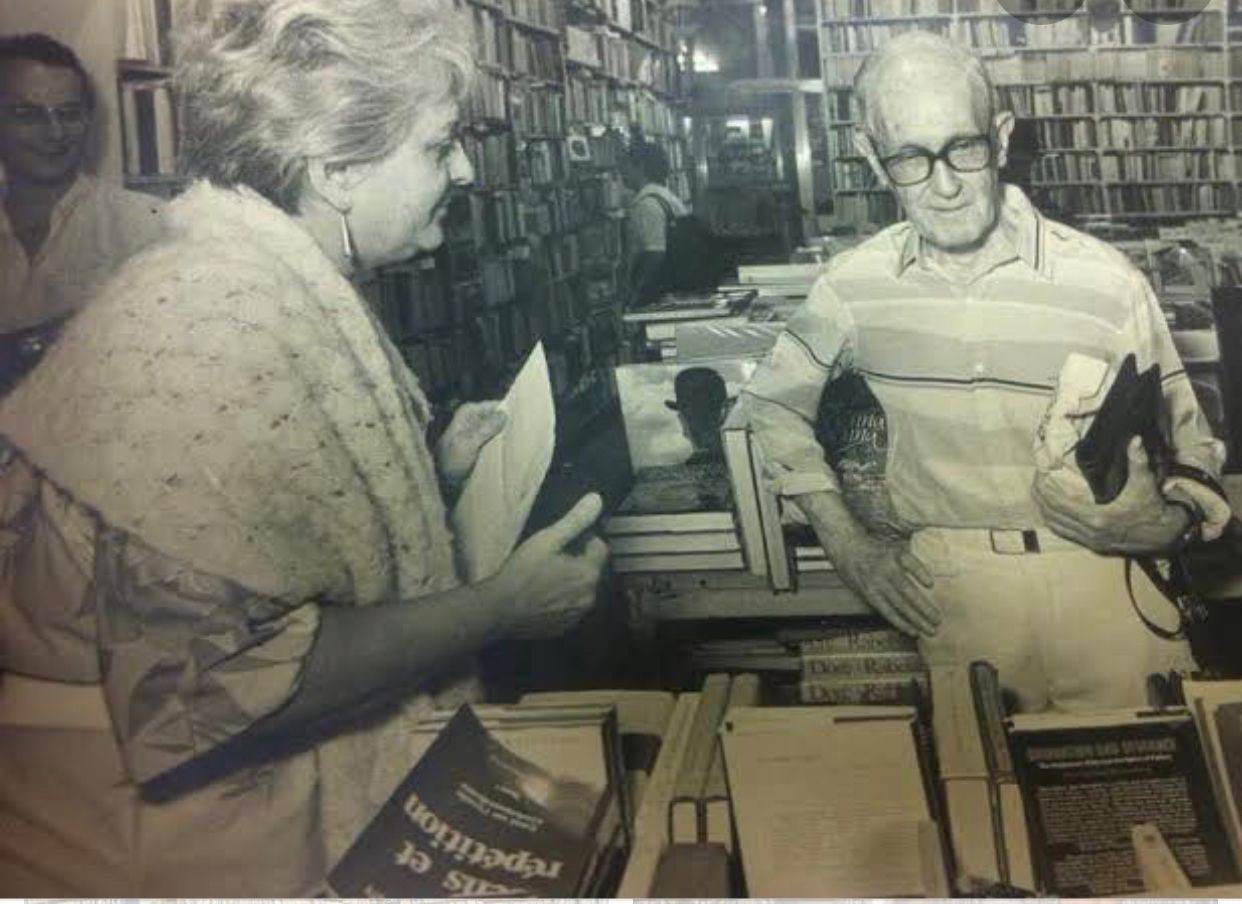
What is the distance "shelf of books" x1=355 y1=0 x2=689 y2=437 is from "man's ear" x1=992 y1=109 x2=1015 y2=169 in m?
0.50

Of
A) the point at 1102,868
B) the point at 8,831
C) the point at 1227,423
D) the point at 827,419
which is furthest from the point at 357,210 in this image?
the point at 1102,868

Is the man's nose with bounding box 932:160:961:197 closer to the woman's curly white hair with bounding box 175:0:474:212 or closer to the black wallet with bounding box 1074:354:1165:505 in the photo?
the black wallet with bounding box 1074:354:1165:505

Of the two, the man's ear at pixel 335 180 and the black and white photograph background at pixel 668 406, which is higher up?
the man's ear at pixel 335 180

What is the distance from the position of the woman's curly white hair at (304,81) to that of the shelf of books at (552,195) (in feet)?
0.28

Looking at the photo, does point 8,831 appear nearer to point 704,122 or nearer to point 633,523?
point 633,523

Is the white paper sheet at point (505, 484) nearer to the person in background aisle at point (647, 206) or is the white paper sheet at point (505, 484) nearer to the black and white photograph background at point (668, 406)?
the black and white photograph background at point (668, 406)

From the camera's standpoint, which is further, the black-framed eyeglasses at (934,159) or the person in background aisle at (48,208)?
the person in background aisle at (48,208)

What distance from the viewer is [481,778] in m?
2.15

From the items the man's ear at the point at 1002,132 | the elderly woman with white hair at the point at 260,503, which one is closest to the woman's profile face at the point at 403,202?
the elderly woman with white hair at the point at 260,503

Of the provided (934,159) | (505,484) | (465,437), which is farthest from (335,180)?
(934,159)

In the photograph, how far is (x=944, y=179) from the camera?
2031mm

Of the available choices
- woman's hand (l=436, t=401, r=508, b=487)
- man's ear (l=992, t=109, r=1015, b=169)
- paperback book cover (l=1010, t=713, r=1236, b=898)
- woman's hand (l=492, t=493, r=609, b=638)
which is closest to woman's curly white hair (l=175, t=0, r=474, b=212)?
woman's hand (l=436, t=401, r=508, b=487)

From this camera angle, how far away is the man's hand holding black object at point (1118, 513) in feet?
6.66

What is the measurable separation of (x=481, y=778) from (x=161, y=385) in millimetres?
852
